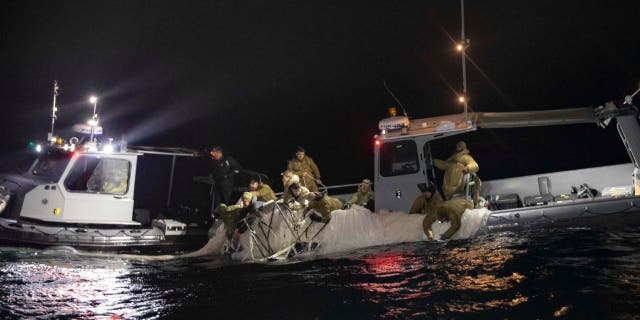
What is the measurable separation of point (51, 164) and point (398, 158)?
8455mm

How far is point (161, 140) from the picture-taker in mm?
71375

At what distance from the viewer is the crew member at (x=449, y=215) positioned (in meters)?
8.98

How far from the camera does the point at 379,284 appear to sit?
227 inches

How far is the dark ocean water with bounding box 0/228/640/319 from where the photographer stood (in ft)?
14.7

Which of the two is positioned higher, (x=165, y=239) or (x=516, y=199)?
(x=516, y=199)

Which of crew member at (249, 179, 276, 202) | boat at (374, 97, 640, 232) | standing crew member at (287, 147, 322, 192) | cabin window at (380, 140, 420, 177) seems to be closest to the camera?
boat at (374, 97, 640, 232)

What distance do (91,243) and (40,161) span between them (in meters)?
2.82

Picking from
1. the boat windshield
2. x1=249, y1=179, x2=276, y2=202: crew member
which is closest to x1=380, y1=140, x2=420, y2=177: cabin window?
x1=249, y1=179, x2=276, y2=202: crew member

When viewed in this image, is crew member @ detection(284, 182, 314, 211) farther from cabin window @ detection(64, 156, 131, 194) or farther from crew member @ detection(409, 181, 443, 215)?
cabin window @ detection(64, 156, 131, 194)

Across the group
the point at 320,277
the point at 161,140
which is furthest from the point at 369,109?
the point at 320,277

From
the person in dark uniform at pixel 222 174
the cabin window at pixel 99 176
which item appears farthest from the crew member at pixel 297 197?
the cabin window at pixel 99 176

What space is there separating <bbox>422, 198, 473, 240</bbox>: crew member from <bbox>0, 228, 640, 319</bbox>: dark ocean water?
0.48 m

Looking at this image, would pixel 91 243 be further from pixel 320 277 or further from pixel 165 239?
pixel 320 277

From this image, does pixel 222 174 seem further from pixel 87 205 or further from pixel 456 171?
pixel 456 171
